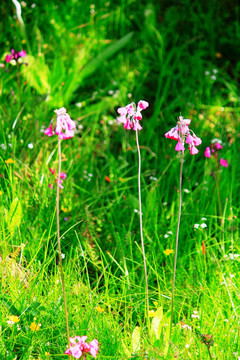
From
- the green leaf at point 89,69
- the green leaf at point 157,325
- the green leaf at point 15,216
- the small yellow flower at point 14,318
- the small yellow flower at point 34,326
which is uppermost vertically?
the green leaf at point 89,69

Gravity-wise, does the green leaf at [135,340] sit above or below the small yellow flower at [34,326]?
below

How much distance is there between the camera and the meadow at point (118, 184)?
1.61 metres

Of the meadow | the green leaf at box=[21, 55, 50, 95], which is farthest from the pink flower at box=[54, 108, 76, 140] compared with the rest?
the green leaf at box=[21, 55, 50, 95]

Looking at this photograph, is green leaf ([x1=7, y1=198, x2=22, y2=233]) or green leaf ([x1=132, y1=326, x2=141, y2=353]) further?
green leaf ([x1=7, y1=198, x2=22, y2=233])

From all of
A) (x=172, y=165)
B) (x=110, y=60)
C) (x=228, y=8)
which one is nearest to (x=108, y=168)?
(x=172, y=165)

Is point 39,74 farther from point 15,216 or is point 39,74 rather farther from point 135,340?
point 135,340

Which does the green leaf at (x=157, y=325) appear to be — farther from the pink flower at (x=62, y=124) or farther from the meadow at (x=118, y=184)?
the pink flower at (x=62, y=124)

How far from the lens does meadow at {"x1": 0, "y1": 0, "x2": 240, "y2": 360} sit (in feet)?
5.29

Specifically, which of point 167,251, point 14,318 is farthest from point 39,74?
point 14,318

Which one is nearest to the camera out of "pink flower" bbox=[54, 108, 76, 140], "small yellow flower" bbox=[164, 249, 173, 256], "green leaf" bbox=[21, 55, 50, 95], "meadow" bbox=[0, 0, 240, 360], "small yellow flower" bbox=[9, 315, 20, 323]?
"pink flower" bbox=[54, 108, 76, 140]

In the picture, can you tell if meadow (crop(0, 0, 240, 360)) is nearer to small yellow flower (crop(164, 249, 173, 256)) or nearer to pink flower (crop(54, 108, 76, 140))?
small yellow flower (crop(164, 249, 173, 256))

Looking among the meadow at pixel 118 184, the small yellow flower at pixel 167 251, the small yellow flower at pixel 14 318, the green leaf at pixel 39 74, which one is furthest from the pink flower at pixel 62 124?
the green leaf at pixel 39 74

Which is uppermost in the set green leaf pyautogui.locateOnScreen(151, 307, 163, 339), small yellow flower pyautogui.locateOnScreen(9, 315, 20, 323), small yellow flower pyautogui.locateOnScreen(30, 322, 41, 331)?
small yellow flower pyautogui.locateOnScreen(9, 315, 20, 323)

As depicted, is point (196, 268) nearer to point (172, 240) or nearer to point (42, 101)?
point (172, 240)
